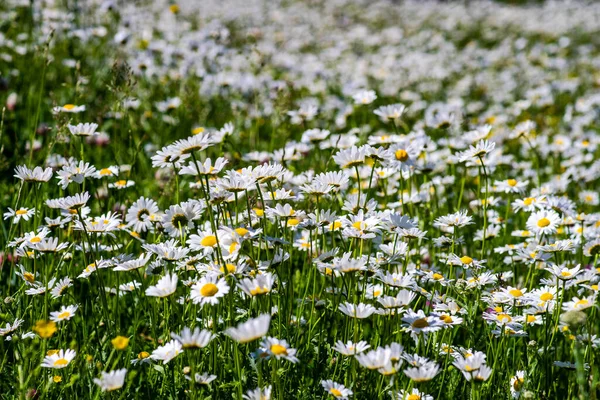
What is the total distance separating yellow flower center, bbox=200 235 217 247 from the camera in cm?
179

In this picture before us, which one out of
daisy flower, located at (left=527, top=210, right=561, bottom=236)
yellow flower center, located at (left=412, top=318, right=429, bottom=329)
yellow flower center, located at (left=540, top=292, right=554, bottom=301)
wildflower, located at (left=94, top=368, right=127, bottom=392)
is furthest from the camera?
daisy flower, located at (left=527, top=210, right=561, bottom=236)

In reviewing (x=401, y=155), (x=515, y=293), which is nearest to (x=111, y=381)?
(x=515, y=293)

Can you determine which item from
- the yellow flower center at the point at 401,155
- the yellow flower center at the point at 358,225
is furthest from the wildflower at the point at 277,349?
the yellow flower center at the point at 401,155

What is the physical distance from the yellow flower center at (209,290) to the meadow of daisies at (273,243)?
23mm

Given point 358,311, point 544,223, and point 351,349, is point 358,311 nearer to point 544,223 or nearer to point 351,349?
point 351,349

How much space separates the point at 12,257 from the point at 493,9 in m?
15.6

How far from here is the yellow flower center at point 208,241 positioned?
70.4 inches

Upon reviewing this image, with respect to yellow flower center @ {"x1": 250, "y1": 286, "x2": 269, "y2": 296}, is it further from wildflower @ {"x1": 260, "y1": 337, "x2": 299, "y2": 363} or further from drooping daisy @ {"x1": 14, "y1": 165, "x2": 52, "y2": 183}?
drooping daisy @ {"x1": 14, "y1": 165, "x2": 52, "y2": 183}

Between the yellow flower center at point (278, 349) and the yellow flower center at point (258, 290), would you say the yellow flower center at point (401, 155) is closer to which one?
the yellow flower center at point (258, 290)

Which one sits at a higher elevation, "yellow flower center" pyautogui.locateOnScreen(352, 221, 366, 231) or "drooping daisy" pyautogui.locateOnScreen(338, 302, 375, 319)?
"yellow flower center" pyautogui.locateOnScreen(352, 221, 366, 231)

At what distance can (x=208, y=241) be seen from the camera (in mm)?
1797

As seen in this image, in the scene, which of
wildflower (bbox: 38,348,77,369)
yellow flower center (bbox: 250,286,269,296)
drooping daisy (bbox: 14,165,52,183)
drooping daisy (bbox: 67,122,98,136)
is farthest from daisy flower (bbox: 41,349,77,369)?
drooping daisy (bbox: 67,122,98,136)

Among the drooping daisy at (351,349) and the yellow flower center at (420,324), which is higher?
the yellow flower center at (420,324)

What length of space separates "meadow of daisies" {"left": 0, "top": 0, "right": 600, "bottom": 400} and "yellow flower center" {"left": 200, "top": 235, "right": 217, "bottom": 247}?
0.02 m
